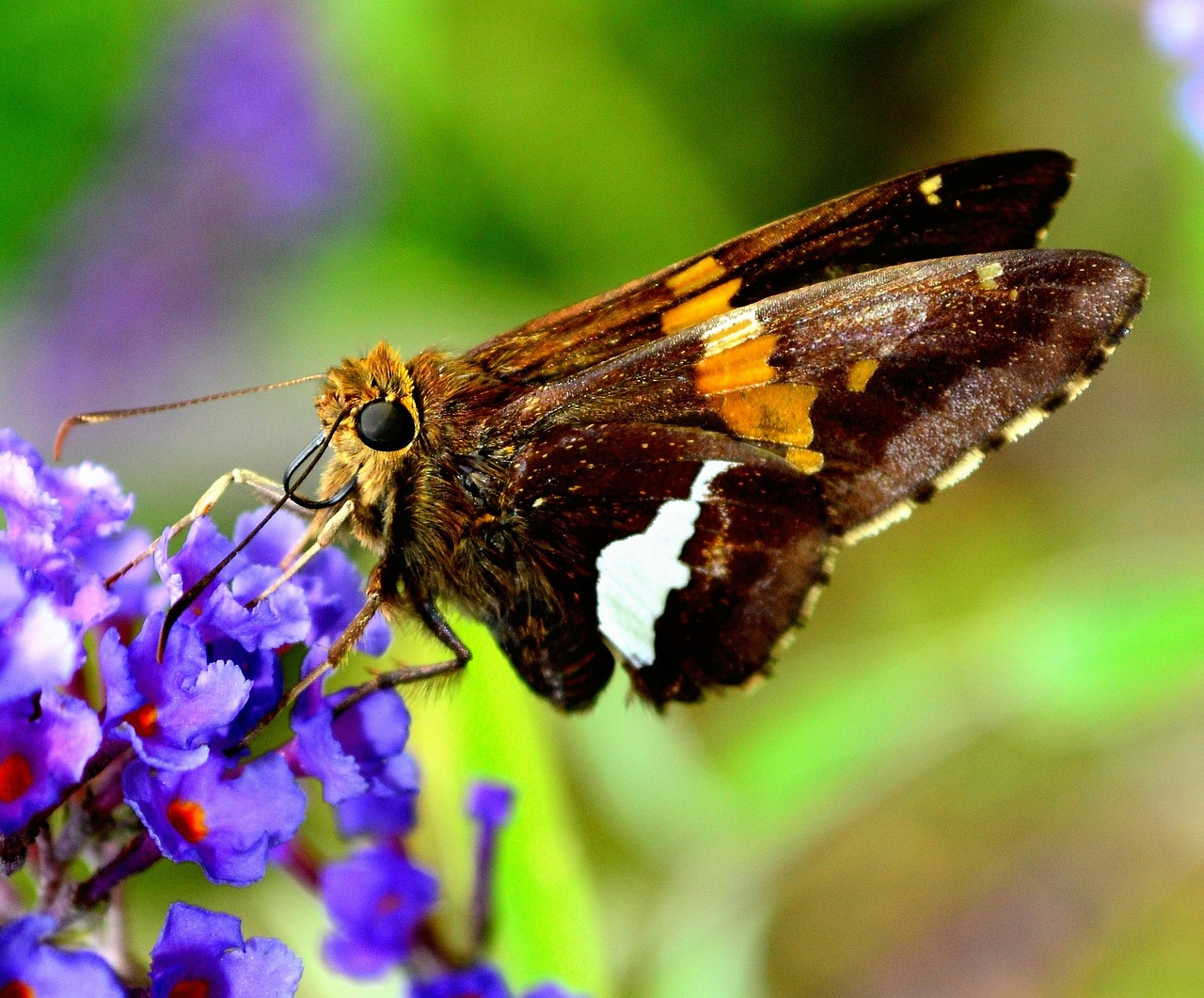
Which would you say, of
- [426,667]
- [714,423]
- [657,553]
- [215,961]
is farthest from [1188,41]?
[215,961]

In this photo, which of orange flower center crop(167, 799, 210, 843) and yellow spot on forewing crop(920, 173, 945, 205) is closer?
orange flower center crop(167, 799, 210, 843)

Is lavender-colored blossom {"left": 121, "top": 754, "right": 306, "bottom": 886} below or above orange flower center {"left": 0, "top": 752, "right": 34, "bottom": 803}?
below

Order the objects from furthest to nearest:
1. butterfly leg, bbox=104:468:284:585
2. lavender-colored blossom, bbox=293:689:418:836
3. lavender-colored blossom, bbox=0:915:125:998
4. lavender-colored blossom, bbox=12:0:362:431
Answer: lavender-colored blossom, bbox=12:0:362:431, butterfly leg, bbox=104:468:284:585, lavender-colored blossom, bbox=293:689:418:836, lavender-colored blossom, bbox=0:915:125:998

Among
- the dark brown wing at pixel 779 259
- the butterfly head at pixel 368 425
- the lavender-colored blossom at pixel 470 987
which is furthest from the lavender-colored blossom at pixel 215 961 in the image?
the dark brown wing at pixel 779 259

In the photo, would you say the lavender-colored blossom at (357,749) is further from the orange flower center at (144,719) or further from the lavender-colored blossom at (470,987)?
the lavender-colored blossom at (470,987)

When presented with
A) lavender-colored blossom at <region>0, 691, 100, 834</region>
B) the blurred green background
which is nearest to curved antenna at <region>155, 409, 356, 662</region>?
lavender-colored blossom at <region>0, 691, 100, 834</region>

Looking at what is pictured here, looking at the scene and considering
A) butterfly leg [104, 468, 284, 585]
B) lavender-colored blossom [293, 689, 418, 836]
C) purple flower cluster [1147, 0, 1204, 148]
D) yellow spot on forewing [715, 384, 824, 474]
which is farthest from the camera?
purple flower cluster [1147, 0, 1204, 148]

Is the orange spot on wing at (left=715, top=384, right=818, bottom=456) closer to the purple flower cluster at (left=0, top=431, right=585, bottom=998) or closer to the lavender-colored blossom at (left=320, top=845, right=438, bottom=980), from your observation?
the purple flower cluster at (left=0, top=431, right=585, bottom=998)


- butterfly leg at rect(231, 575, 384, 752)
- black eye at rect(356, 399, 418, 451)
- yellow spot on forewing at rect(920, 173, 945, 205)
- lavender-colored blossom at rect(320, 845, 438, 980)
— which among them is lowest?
lavender-colored blossom at rect(320, 845, 438, 980)
